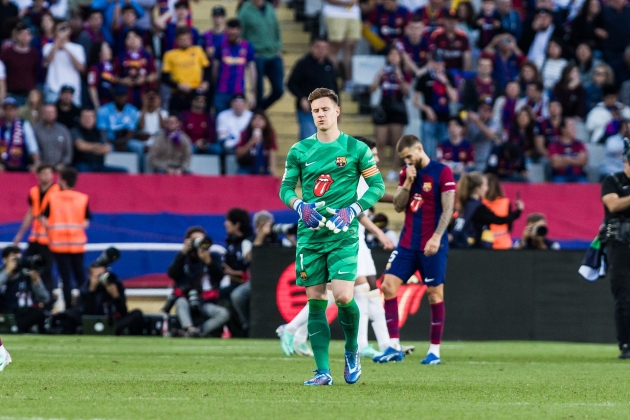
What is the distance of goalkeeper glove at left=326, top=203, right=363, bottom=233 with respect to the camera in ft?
29.3

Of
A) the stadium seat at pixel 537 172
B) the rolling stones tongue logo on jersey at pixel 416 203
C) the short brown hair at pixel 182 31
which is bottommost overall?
the stadium seat at pixel 537 172

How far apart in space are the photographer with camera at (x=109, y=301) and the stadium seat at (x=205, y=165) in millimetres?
4361

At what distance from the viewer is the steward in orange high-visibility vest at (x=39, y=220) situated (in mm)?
18547

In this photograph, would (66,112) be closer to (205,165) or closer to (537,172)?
(205,165)

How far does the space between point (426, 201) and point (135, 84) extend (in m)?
10.9

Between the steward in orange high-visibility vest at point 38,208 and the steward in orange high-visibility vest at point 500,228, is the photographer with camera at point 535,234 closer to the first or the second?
the steward in orange high-visibility vest at point 500,228

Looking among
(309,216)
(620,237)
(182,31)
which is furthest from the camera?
(182,31)

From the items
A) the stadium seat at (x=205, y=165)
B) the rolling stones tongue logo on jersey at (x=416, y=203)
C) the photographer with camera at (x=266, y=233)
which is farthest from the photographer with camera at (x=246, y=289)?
the rolling stones tongue logo on jersey at (x=416, y=203)

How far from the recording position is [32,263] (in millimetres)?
17219

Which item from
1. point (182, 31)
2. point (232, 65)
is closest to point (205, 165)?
point (232, 65)

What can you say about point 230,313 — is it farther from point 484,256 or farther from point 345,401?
point 345,401

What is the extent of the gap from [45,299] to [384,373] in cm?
849

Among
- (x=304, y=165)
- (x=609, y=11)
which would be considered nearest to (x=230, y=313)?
(x=304, y=165)

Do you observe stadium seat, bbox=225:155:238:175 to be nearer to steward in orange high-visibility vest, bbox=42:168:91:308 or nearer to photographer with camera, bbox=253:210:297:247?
steward in orange high-visibility vest, bbox=42:168:91:308
